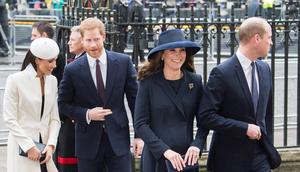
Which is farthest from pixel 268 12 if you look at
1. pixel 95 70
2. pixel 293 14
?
pixel 95 70

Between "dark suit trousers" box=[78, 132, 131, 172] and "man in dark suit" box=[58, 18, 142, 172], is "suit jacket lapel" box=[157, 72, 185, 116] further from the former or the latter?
"dark suit trousers" box=[78, 132, 131, 172]

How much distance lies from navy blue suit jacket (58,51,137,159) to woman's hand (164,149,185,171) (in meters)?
0.87

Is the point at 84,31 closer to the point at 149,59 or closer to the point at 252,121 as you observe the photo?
the point at 149,59

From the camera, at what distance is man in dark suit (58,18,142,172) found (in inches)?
263

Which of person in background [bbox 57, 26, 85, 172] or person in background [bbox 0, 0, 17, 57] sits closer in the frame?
person in background [bbox 57, 26, 85, 172]

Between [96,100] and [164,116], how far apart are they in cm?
85

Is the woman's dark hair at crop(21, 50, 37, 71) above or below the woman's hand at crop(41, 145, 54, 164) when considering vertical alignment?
above

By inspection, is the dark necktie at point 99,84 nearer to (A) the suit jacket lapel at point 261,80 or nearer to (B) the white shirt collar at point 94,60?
(B) the white shirt collar at point 94,60

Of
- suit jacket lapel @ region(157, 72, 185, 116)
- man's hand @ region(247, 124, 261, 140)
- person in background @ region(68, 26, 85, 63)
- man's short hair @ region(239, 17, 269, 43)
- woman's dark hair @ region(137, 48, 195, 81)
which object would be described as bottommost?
man's hand @ region(247, 124, 261, 140)

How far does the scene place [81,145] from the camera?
6750 millimetres

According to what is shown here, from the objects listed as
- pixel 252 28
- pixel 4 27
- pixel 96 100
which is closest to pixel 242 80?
pixel 252 28

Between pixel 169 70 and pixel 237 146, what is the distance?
2.52 ft

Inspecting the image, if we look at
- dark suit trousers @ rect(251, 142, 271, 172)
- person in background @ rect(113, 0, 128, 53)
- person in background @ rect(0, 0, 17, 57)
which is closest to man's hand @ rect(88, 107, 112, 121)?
dark suit trousers @ rect(251, 142, 271, 172)

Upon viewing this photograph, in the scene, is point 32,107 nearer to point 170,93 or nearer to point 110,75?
point 110,75
